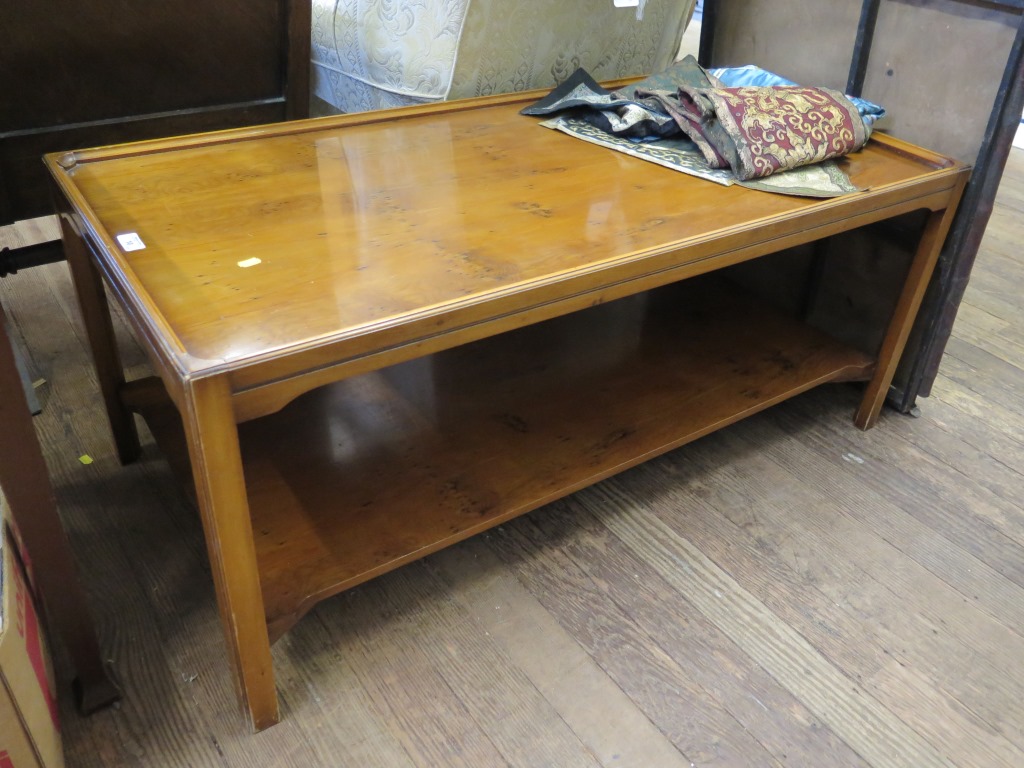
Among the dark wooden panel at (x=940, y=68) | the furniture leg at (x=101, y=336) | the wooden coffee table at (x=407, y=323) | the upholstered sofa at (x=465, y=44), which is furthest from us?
the upholstered sofa at (x=465, y=44)

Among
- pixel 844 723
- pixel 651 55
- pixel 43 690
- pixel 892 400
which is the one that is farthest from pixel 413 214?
pixel 892 400

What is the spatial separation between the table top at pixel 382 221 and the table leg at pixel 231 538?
45 millimetres

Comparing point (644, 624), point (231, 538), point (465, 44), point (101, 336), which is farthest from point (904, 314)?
point (101, 336)

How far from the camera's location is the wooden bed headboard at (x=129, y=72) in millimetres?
1147

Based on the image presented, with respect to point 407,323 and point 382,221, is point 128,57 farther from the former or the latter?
point 407,323

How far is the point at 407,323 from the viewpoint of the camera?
2.69 feet

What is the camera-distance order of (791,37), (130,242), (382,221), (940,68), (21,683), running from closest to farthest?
(21,683), (130,242), (382,221), (940,68), (791,37)

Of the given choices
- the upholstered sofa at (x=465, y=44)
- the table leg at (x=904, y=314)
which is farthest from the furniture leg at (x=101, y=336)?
the table leg at (x=904, y=314)

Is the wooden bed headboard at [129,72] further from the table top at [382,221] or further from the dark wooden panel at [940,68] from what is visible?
the dark wooden panel at [940,68]

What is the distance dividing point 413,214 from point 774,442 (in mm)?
832

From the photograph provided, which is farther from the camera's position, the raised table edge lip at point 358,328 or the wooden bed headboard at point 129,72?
the wooden bed headboard at point 129,72

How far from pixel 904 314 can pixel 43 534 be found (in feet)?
4.34

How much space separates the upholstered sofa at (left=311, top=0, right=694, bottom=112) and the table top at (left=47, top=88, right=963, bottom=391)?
0.12 m

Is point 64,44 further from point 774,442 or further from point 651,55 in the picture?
point 774,442
